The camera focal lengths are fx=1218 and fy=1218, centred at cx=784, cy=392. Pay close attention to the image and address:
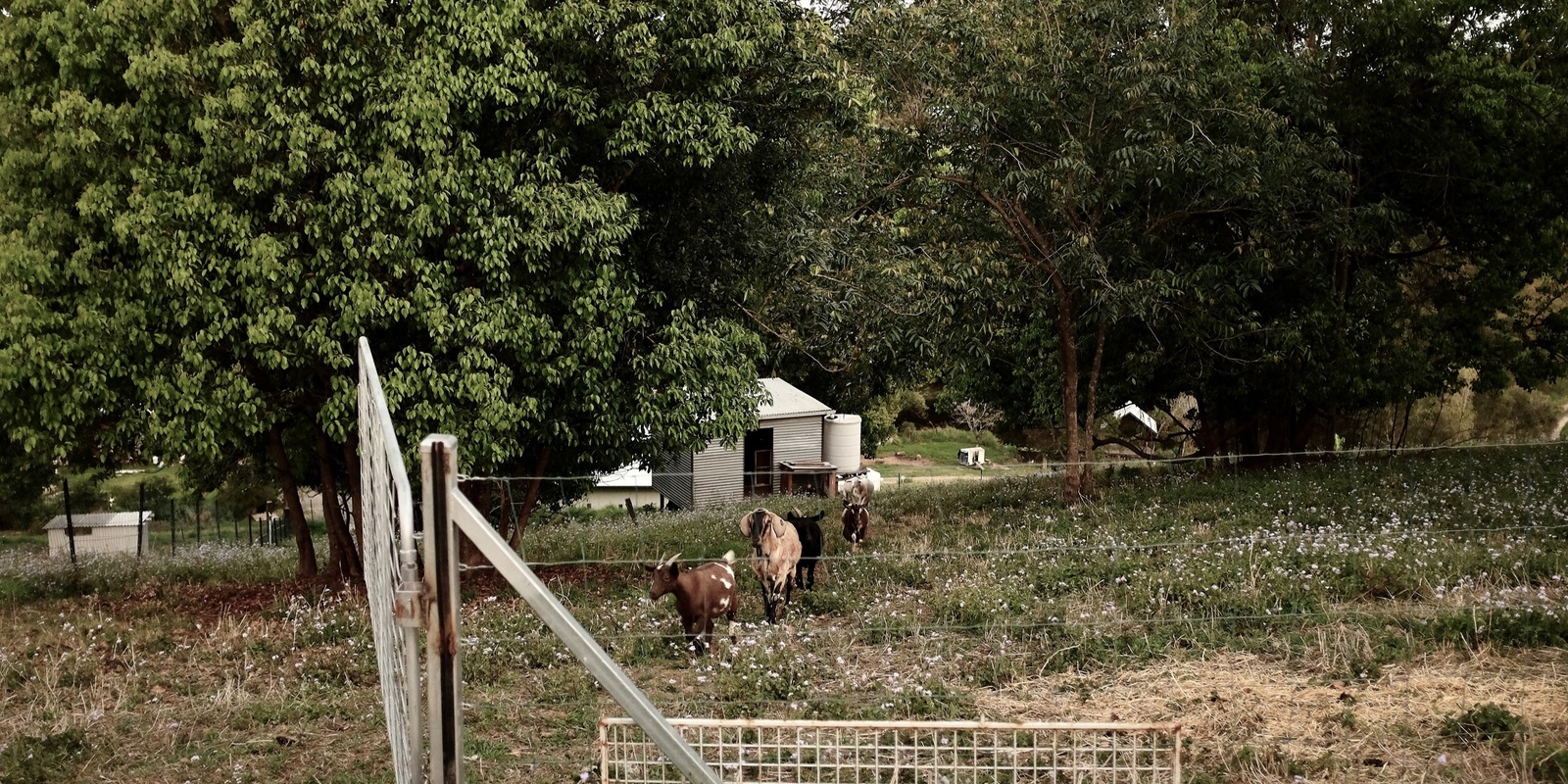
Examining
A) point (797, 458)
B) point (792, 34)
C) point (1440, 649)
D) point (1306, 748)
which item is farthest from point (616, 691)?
point (797, 458)

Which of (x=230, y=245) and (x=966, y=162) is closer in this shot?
(x=230, y=245)

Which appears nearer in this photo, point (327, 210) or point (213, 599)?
point (327, 210)

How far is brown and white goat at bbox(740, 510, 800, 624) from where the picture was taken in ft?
35.8

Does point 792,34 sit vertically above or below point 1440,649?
above

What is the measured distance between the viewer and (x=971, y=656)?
31.6ft

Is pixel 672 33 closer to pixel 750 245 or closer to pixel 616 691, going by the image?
pixel 750 245

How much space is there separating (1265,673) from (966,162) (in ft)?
34.6

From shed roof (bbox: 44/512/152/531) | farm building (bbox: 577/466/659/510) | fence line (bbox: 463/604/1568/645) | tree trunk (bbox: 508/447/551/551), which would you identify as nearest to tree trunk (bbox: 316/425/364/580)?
tree trunk (bbox: 508/447/551/551)

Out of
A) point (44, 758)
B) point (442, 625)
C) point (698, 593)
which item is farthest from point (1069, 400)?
point (442, 625)

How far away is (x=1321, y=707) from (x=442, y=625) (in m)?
7.24

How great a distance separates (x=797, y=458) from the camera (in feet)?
109

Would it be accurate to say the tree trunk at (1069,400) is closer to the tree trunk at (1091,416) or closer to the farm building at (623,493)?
the tree trunk at (1091,416)

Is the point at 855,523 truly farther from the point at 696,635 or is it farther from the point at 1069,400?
the point at 1069,400

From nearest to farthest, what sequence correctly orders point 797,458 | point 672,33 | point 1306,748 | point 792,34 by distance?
point 1306,748 < point 672,33 < point 792,34 < point 797,458
